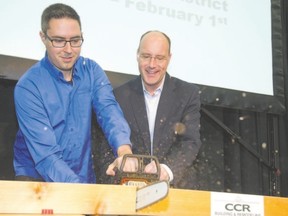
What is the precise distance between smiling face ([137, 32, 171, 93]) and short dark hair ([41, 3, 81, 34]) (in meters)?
0.35

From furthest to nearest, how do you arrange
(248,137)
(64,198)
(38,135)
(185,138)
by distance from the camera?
(248,137), (185,138), (38,135), (64,198)

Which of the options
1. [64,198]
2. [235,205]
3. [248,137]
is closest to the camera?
[64,198]

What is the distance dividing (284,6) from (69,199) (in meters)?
2.45

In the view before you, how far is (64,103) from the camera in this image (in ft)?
6.68

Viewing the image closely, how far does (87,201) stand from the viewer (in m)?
0.93

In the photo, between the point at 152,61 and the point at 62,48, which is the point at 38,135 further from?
the point at 152,61

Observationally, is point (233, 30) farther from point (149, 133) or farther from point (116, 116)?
point (116, 116)

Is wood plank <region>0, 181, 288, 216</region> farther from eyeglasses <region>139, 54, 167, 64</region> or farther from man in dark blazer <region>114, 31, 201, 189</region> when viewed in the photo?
eyeglasses <region>139, 54, 167, 64</region>

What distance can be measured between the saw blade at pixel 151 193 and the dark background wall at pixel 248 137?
157 cm

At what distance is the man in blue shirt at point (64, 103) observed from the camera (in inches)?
75.5

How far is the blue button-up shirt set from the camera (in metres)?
1.87

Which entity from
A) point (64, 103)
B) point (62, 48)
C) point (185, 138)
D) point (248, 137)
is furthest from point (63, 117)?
point (248, 137)

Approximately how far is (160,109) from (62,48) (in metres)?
0.56

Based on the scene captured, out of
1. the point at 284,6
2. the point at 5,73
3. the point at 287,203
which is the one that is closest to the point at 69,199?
the point at 287,203
